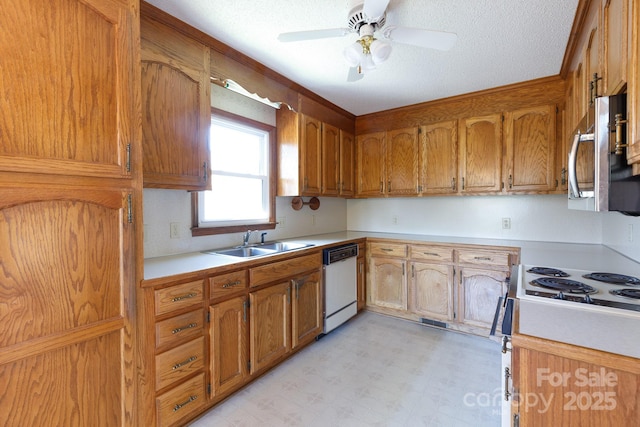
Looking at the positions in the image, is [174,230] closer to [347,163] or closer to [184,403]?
[184,403]

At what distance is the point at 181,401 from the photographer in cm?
159

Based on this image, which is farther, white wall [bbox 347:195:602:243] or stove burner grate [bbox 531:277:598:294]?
white wall [bbox 347:195:602:243]

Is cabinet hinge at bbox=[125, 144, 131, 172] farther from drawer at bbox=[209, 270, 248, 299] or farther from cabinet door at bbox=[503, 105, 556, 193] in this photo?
cabinet door at bbox=[503, 105, 556, 193]

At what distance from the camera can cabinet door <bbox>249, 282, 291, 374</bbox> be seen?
2.00m

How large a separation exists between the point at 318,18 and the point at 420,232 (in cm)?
266

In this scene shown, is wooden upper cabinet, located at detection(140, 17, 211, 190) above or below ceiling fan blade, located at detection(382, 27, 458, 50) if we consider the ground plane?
below

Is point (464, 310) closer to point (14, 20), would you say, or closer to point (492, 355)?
point (492, 355)

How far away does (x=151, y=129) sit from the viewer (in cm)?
166

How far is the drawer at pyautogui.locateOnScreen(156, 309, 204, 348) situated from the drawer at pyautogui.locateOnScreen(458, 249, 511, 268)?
2361 millimetres

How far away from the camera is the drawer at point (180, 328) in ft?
4.88

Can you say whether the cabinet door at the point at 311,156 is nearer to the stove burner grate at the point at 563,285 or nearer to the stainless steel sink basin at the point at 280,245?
the stainless steel sink basin at the point at 280,245

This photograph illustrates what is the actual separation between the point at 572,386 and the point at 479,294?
2.09 m

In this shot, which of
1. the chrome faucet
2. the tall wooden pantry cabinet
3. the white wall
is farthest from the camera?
→ the white wall

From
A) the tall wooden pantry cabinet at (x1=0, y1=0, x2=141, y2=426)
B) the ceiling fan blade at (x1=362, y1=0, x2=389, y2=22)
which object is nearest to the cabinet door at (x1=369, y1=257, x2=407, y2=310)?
the ceiling fan blade at (x1=362, y1=0, x2=389, y2=22)
